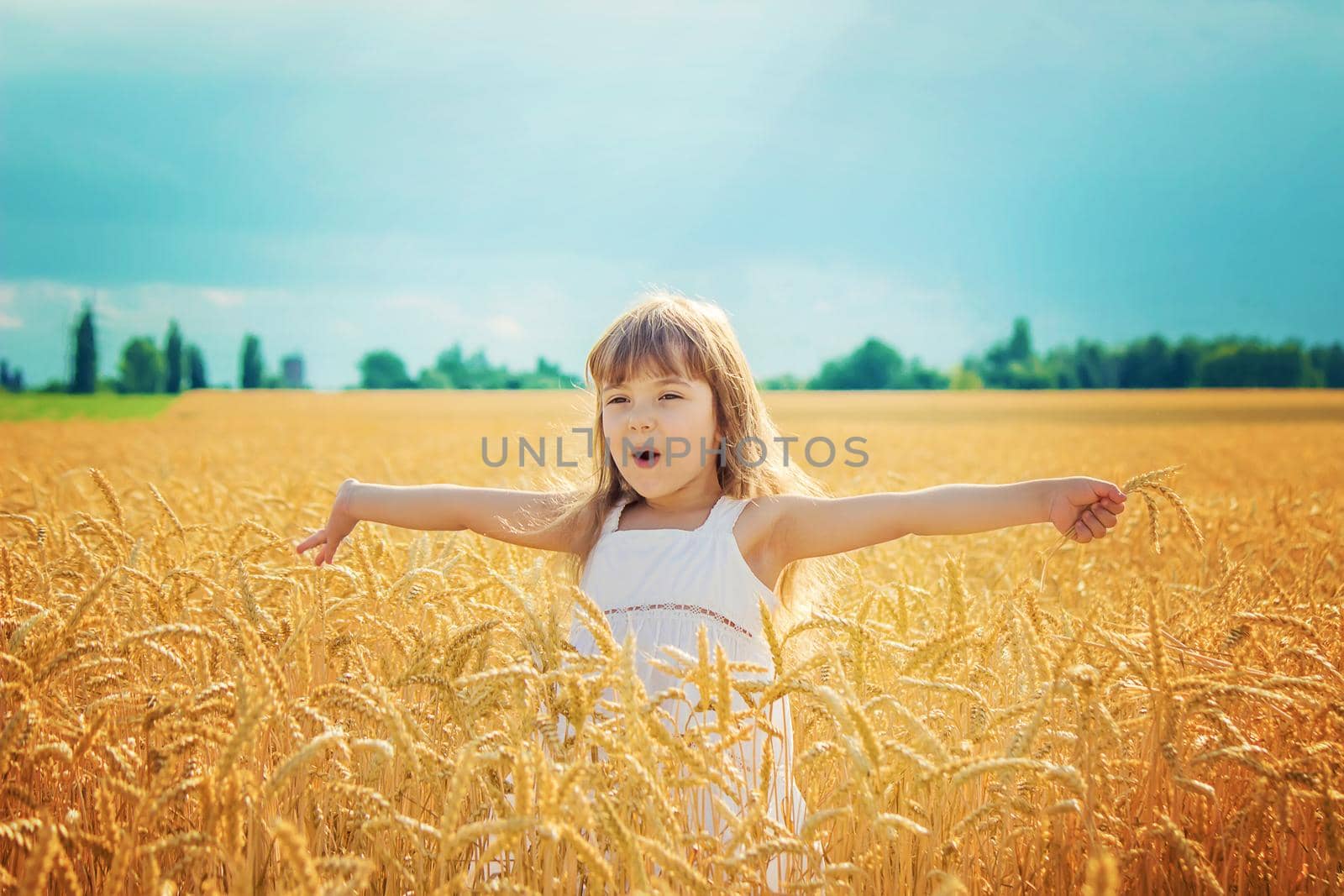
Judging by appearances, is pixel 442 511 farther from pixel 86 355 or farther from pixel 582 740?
pixel 86 355

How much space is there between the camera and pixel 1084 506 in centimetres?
213

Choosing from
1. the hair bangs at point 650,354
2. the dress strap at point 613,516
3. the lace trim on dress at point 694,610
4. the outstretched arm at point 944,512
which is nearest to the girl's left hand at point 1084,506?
the outstretched arm at point 944,512

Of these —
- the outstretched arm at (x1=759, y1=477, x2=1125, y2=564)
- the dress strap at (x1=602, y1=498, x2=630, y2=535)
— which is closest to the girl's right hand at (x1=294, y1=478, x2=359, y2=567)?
the dress strap at (x1=602, y1=498, x2=630, y2=535)

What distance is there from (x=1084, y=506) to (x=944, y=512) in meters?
0.29

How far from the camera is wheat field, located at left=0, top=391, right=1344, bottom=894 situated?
4.34 feet

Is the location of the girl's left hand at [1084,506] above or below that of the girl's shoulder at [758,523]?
above

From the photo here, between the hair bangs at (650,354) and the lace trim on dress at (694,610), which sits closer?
the lace trim on dress at (694,610)

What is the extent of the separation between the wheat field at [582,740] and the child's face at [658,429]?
0.39 meters

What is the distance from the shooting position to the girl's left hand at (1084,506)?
6.85 feet

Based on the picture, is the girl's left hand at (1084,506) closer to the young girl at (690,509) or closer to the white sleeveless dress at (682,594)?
the young girl at (690,509)

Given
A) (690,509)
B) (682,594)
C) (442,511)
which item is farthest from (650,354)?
(442,511)

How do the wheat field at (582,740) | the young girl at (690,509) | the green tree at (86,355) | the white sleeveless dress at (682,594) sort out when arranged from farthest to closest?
the green tree at (86,355) → the white sleeveless dress at (682,594) → the young girl at (690,509) → the wheat field at (582,740)

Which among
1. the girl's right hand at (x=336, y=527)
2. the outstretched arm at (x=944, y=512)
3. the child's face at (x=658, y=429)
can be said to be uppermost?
the child's face at (x=658, y=429)

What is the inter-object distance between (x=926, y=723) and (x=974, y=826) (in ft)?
2.07
